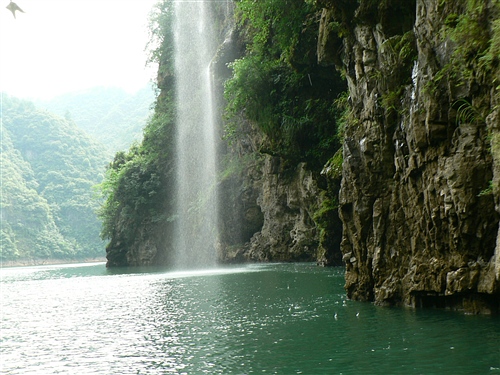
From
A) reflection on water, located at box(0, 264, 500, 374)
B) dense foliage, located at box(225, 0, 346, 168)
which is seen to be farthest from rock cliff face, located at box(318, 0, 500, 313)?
dense foliage, located at box(225, 0, 346, 168)

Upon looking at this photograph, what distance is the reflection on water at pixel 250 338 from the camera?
8898mm

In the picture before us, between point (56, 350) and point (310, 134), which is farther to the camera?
point (310, 134)

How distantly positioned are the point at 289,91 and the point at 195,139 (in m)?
24.6

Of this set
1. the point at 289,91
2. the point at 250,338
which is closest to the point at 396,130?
the point at 250,338

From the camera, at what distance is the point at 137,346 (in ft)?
37.8

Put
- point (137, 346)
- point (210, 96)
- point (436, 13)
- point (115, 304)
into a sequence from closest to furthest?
point (137, 346), point (436, 13), point (115, 304), point (210, 96)

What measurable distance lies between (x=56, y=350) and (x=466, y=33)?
1079cm

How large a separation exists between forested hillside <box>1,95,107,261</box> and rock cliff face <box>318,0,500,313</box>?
69.0 metres

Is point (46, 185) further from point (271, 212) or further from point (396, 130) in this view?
point (396, 130)

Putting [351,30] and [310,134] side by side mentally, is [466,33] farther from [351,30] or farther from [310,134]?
[310,134]

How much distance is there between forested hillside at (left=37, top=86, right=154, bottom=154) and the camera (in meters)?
150

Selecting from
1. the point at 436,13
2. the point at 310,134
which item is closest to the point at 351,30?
the point at 436,13

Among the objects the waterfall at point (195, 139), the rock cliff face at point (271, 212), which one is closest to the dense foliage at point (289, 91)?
the rock cliff face at point (271, 212)

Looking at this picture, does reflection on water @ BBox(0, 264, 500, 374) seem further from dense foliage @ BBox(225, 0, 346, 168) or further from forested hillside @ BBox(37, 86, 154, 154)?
forested hillside @ BBox(37, 86, 154, 154)
